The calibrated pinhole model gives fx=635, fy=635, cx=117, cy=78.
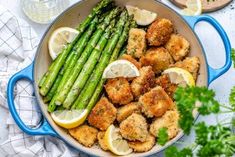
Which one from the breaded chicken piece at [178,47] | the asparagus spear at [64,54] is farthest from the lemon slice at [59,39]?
the breaded chicken piece at [178,47]

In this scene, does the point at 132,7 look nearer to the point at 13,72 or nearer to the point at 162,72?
the point at 162,72

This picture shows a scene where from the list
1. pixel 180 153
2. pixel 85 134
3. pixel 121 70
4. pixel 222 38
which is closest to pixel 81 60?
pixel 121 70

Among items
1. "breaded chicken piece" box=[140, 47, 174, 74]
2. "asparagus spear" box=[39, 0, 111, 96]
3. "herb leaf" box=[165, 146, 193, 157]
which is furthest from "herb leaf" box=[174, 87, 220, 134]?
"asparagus spear" box=[39, 0, 111, 96]

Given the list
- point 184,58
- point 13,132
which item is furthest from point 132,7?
point 13,132

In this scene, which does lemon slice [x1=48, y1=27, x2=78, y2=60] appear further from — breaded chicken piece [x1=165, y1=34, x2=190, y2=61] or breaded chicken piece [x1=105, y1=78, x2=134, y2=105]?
breaded chicken piece [x1=165, y1=34, x2=190, y2=61]

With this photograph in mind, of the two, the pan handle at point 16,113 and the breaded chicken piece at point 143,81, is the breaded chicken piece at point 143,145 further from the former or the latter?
the pan handle at point 16,113

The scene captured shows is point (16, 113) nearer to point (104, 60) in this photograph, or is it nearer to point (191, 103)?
point (104, 60)

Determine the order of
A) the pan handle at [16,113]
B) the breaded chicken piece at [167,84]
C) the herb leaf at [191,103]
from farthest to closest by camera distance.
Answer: the breaded chicken piece at [167,84] < the pan handle at [16,113] < the herb leaf at [191,103]
